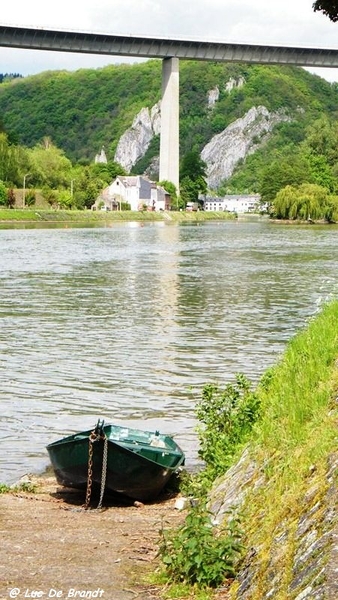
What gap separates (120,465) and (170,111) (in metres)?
126

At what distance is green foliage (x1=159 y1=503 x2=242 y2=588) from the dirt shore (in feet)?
0.73

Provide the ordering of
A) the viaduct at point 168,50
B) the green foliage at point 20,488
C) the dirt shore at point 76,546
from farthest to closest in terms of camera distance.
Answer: the viaduct at point 168,50 < the green foliage at point 20,488 < the dirt shore at point 76,546

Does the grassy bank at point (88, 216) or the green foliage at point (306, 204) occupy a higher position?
the green foliage at point (306, 204)

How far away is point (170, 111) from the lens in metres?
134

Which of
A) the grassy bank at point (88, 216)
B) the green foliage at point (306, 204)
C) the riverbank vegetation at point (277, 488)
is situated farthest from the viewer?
the green foliage at point (306, 204)

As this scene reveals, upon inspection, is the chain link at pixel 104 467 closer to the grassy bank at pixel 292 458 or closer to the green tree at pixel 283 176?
the grassy bank at pixel 292 458

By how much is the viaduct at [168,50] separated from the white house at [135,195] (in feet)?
52.8

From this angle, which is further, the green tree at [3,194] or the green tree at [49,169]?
the green tree at [49,169]

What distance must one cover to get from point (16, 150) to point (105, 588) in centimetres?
13418

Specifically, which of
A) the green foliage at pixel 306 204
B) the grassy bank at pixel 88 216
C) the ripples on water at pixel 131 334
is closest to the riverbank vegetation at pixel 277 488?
the ripples on water at pixel 131 334

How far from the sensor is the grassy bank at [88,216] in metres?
117

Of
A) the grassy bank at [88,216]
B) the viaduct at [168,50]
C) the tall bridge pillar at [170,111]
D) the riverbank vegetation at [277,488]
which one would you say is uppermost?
the viaduct at [168,50]

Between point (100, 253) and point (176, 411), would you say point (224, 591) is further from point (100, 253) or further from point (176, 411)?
point (100, 253)

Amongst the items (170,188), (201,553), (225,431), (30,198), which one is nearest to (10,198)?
(30,198)
